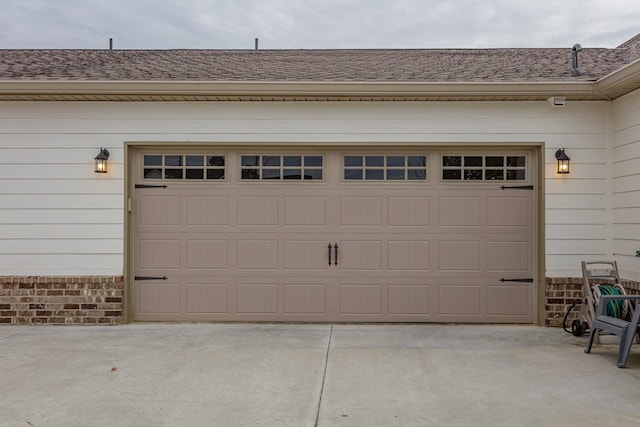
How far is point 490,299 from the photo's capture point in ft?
22.0

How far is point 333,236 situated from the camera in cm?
679

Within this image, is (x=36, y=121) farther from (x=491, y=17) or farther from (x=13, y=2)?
(x=13, y=2)

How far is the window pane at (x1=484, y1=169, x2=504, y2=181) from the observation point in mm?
6750

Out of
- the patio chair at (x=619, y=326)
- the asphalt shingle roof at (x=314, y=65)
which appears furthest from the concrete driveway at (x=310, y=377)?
the asphalt shingle roof at (x=314, y=65)

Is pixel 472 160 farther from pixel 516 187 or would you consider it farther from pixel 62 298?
pixel 62 298

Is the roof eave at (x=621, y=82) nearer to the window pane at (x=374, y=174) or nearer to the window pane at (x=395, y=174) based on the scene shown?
the window pane at (x=395, y=174)

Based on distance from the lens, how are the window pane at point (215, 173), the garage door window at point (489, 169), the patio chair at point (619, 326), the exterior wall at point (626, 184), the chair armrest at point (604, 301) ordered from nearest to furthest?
the patio chair at point (619, 326), the chair armrest at point (604, 301), the exterior wall at point (626, 184), the garage door window at point (489, 169), the window pane at point (215, 173)

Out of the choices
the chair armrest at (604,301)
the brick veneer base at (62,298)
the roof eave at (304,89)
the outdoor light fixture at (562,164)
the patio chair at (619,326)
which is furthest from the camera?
the brick veneer base at (62,298)

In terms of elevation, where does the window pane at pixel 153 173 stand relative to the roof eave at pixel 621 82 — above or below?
below

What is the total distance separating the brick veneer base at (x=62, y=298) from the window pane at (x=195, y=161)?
1694 millimetres

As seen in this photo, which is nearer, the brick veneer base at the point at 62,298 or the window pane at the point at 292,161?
the brick veneer base at the point at 62,298

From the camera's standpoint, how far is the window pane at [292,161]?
22.5 feet

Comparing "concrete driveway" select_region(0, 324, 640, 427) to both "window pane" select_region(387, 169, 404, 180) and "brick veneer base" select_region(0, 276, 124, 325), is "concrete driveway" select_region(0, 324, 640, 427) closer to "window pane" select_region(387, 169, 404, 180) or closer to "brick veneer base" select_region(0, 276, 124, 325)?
"brick veneer base" select_region(0, 276, 124, 325)

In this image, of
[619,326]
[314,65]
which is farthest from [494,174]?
[314,65]
